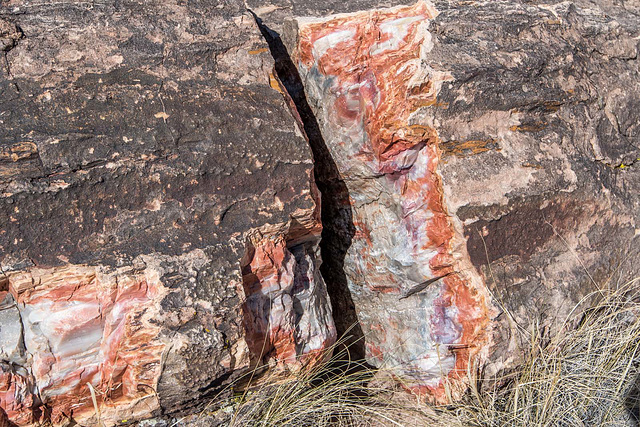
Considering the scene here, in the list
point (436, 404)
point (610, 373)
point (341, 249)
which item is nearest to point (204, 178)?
point (341, 249)

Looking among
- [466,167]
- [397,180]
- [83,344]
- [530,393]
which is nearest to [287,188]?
[397,180]

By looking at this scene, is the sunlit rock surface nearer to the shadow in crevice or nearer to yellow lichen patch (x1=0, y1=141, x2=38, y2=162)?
the shadow in crevice

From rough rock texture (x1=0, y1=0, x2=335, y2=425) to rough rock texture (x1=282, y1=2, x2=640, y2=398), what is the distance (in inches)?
14.4

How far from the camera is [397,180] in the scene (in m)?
2.12

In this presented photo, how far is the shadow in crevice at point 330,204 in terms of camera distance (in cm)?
232

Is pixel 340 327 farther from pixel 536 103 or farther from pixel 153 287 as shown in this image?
pixel 536 103

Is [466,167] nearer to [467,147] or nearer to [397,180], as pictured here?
[467,147]

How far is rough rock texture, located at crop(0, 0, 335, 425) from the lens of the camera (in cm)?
157

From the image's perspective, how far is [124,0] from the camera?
1.94 meters

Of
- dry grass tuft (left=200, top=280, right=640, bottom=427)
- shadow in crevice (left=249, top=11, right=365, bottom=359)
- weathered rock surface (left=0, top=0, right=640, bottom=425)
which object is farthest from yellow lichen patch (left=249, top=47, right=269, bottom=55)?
dry grass tuft (left=200, top=280, right=640, bottom=427)

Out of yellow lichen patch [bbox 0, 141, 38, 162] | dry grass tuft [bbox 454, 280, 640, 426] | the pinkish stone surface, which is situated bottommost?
dry grass tuft [bbox 454, 280, 640, 426]

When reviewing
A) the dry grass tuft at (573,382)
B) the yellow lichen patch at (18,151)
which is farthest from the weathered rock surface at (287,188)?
the dry grass tuft at (573,382)

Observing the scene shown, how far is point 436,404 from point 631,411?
681 mm

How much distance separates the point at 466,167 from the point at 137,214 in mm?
1132
